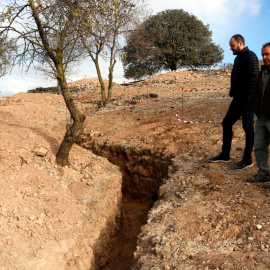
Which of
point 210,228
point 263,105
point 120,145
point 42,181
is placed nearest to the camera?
point 210,228

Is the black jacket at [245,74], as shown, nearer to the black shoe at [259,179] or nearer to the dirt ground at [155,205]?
the black shoe at [259,179]

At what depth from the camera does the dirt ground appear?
12.0 ft

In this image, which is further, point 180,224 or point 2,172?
point 2,172

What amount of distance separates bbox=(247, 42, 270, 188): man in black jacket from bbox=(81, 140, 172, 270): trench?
7.59 feet

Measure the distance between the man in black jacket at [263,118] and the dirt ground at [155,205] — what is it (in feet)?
0.91

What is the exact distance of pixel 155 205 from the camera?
5141 millimetres

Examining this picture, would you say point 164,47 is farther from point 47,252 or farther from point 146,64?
point 47,252

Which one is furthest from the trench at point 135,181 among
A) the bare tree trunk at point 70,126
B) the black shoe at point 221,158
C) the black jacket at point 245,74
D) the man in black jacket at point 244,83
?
the black jacket at point 245,74

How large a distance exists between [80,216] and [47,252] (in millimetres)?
933

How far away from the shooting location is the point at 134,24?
1330cm

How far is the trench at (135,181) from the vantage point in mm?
6521

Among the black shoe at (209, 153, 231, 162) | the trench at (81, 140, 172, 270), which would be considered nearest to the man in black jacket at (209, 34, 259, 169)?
the black shoe at (209, 153, 231, 162)

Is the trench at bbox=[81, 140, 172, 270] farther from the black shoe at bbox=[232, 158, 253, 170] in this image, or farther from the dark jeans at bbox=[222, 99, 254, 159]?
the dark jeans at bbox=[222, 99, 254, 159]

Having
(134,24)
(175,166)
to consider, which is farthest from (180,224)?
(134,24)
